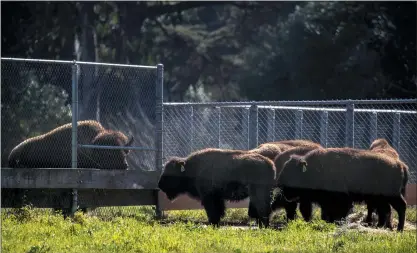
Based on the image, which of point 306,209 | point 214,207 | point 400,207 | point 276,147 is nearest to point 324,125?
point 276,147

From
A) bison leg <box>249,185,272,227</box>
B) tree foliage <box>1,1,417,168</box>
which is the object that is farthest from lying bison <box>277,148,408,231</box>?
tree foliage <box>1,1,417,168</box>

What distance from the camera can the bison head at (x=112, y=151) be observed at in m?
17.0

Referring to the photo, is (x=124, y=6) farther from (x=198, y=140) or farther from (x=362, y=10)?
(x=198, y=140)

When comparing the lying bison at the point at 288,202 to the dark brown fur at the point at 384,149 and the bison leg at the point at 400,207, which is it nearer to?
the dark brown fur at the point at 384,149

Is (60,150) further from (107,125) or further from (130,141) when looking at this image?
(130,141)

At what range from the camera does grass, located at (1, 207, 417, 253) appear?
36.6 ft

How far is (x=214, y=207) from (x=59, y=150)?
299 centimetres

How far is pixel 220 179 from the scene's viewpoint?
→ 16.1 metres

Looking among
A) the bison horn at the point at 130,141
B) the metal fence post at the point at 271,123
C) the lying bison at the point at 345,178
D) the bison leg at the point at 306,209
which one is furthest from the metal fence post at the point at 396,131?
the bison horn at the point at 130,141

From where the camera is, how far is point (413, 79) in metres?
35.5

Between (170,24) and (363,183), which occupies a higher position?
(170,24)

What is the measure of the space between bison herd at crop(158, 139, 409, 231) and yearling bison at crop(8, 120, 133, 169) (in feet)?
4.58

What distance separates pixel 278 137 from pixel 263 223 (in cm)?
518

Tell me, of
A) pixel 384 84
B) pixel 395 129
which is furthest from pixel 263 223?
pixel 384 84
